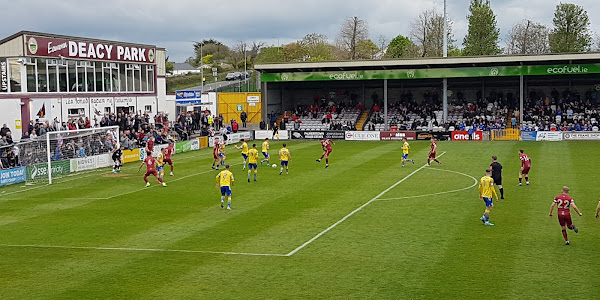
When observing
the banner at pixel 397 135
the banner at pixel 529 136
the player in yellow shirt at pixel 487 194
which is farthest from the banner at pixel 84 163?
the banner at pixel 529 136

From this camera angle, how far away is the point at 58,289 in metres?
16.5

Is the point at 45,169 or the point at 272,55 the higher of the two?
the point at 272,55

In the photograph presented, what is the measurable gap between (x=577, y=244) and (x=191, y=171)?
25.3 metres

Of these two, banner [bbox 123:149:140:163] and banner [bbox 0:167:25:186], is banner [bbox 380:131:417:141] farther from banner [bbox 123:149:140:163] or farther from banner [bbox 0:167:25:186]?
banner [bbox 0:167:25:186]

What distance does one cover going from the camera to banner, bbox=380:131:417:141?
60406 mm

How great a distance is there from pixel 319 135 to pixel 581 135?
22.7 m

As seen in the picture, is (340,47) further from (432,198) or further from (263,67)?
(432,198)

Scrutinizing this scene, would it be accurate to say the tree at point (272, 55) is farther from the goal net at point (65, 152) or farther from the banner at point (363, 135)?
the goal net at point (65, 152)

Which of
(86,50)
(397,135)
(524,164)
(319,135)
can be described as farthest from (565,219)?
(86,50)

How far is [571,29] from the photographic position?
92.9 metres

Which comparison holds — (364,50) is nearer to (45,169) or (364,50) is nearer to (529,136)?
(529,136)

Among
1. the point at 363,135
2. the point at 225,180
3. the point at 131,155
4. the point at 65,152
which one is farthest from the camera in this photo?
the point at 363,135

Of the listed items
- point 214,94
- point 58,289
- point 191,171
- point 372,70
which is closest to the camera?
point 58,289

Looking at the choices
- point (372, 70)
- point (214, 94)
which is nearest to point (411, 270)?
point (372, 70)
